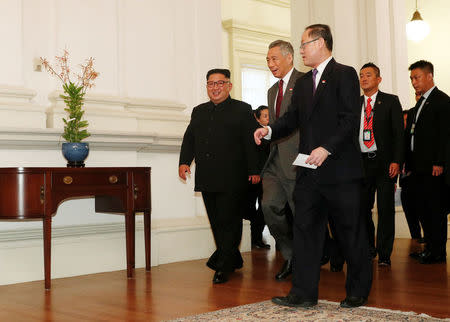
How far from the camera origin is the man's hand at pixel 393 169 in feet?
16.9

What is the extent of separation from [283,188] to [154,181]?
1638 millimetres

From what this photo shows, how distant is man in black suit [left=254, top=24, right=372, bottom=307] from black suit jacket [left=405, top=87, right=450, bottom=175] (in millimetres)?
2360

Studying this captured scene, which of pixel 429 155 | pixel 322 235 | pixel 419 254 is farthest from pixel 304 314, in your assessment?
pixel 429 155

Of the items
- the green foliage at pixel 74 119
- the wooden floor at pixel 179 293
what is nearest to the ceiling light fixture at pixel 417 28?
the wooden floor at pixel 179 293

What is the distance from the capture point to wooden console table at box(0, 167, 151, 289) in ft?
13.8

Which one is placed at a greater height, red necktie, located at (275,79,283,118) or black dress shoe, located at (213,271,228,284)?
red necktie, located at (275,79,283,118)

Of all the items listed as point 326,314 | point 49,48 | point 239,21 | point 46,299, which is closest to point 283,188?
point 326,314

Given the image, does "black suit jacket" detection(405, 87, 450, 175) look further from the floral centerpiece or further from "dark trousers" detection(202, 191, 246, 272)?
the floral centerpiece

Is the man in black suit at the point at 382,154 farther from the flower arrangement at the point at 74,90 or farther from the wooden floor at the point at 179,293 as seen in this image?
the flower arrangement at the point at 74,90

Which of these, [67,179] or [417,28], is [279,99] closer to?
[67,179]

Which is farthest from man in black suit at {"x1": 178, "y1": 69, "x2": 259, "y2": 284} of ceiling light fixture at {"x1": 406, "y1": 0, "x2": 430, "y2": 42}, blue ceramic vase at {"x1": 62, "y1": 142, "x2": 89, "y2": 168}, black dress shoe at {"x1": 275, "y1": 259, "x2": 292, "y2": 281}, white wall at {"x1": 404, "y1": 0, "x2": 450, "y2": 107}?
white wall at {"x1": 404, "y1": 0, "x2": 450, "y2": 107}

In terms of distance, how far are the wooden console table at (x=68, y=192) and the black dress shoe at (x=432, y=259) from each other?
2266mm

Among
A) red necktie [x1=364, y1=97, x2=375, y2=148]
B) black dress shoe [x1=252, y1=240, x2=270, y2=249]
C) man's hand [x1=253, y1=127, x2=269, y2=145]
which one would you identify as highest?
red necktie [x1=364, y1=97, x2=375, y2=148]

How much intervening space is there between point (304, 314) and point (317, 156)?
2.61 ft
